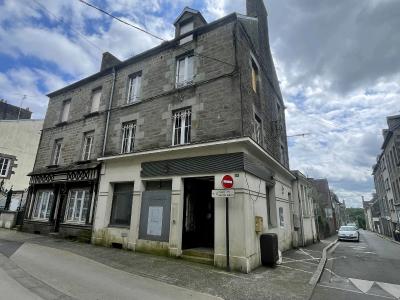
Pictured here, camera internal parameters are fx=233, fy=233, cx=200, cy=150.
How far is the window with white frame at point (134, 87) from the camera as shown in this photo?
41.8 feet

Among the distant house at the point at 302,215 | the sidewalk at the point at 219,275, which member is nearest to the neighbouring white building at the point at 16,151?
the sidewalk at the point at 219,275

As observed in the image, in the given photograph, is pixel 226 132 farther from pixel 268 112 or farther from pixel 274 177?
pixel 268 112

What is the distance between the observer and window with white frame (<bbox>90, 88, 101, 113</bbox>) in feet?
46.9

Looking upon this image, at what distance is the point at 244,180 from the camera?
798cm

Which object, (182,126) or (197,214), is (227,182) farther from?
(182,126)

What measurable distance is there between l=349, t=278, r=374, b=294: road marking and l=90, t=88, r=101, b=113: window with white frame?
14.4 metres

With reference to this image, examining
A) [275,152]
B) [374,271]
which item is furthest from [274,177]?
[374,271]

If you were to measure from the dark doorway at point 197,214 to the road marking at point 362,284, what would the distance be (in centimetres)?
502

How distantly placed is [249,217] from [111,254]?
215 inches

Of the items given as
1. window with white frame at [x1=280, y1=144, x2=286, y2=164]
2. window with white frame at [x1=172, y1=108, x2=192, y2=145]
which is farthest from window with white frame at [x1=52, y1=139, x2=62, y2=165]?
window with white frame at [x1=280, y1=144, x2=286, y2=164]

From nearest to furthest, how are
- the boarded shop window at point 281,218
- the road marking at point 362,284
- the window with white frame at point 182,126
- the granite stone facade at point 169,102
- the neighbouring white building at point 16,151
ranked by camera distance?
the road marking at point 362,284 < the granite stone facade at point 169,102 < the window with white frame at point 182,126 < the boarded shop window at point 281,218 < the neighbouring white building at point 16,151

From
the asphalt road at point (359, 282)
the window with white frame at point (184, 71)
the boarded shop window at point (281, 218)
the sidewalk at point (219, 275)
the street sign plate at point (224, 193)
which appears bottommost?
the asphalt road at point (359, 282)

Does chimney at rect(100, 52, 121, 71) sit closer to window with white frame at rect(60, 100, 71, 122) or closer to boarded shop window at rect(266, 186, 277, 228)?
window with white frame at rect(60, 100, 71, 122)

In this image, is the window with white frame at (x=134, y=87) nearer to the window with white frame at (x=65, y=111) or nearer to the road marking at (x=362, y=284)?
the window with white frame at (x=65, y=111)
